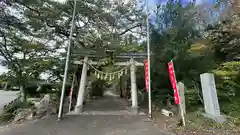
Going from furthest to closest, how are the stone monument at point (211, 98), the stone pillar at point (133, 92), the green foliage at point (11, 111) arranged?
the green foliage at point (11, 111)
the stone pillar at point (133, 92)
the stone monument at point (211, 98)

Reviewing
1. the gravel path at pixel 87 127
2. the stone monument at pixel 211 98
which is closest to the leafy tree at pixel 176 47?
the stone monument at pixel 211 98

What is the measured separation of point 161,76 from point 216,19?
4.78 m

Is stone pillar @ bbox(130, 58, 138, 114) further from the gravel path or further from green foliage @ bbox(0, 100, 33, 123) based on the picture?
green foliage @ bbox(0, 100, 33, 123)

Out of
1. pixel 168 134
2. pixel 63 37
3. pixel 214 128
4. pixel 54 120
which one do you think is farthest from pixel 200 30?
pixel 54 120

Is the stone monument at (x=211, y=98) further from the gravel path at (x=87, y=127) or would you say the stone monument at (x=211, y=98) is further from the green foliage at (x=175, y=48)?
the gravel path at (x=87, y=127)

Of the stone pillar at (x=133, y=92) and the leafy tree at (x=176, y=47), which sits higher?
the leafy tree at (x=176, y=47)

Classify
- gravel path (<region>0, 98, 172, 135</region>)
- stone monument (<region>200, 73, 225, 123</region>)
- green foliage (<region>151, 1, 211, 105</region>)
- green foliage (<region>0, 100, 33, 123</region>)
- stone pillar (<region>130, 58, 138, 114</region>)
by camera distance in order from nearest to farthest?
gravel path (<region>0, 98, 172, 135</region>)
stone monument (<region>200, 73, 225, 123</region>)
stone pillar (<region>130, 58, 138, 114</region>)
green foliage (<region>0, 100, 33, 123</region>)
green foliage (<region>151, 1, 211, 105</region>)

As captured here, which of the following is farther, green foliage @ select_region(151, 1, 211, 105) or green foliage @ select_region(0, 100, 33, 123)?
green foliage @ select_region(151, 1, 211, 105)

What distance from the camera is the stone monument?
5141 millimetres

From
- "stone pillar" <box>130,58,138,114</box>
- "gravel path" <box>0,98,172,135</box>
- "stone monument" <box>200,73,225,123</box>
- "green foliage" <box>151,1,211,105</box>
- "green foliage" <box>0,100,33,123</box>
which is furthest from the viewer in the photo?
"green foliage" <box>151,1,211,105</box>

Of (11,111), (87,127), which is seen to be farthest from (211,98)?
(11,111)

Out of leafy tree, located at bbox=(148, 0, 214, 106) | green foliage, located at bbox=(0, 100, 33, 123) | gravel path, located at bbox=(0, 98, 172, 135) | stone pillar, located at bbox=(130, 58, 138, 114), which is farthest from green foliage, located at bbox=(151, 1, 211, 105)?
green foliage, located at bbox=(0, 100, 33, 123)

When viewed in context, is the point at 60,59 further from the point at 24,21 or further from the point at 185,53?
the point at 185,53

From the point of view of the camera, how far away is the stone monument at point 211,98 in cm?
514
